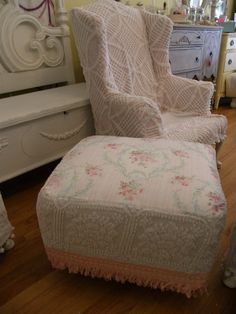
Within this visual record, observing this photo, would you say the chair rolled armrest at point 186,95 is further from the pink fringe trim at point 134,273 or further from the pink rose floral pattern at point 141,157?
the pink fringe trim at point 134,273

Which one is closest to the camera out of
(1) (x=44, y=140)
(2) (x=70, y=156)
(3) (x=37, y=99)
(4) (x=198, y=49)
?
(2) (x=70, y=156)

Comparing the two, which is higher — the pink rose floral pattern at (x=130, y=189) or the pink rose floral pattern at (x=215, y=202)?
the pink rose floral pattern at (x=130, y=189)

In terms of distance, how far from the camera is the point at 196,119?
1252 millimetres

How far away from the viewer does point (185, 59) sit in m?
1.87

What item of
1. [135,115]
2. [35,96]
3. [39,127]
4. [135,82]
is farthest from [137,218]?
[35,96]

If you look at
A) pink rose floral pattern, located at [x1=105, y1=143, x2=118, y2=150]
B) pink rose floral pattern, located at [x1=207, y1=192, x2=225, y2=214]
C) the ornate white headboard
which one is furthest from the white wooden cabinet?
pink rose floral pattern, located at [x1=207, y1=192, x2=225, y2=214]

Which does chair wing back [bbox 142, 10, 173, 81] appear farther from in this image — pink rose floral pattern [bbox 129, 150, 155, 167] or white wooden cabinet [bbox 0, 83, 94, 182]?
pink rose floral pattern [bbox 129, 150, 155, 167]

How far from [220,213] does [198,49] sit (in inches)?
66.8

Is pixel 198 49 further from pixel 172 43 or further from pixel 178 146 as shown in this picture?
pixel 178 146

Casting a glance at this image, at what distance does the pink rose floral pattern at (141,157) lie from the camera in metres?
0.77

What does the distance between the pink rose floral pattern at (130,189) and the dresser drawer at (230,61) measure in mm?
2378

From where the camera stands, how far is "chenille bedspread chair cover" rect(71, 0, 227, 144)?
40.3 inches

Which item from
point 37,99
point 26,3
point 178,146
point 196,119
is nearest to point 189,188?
point 178,146

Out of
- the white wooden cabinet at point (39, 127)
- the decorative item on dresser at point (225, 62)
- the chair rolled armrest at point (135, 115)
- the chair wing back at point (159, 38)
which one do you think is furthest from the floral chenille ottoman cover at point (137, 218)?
the decorative item on dresser at point (225, 62)
